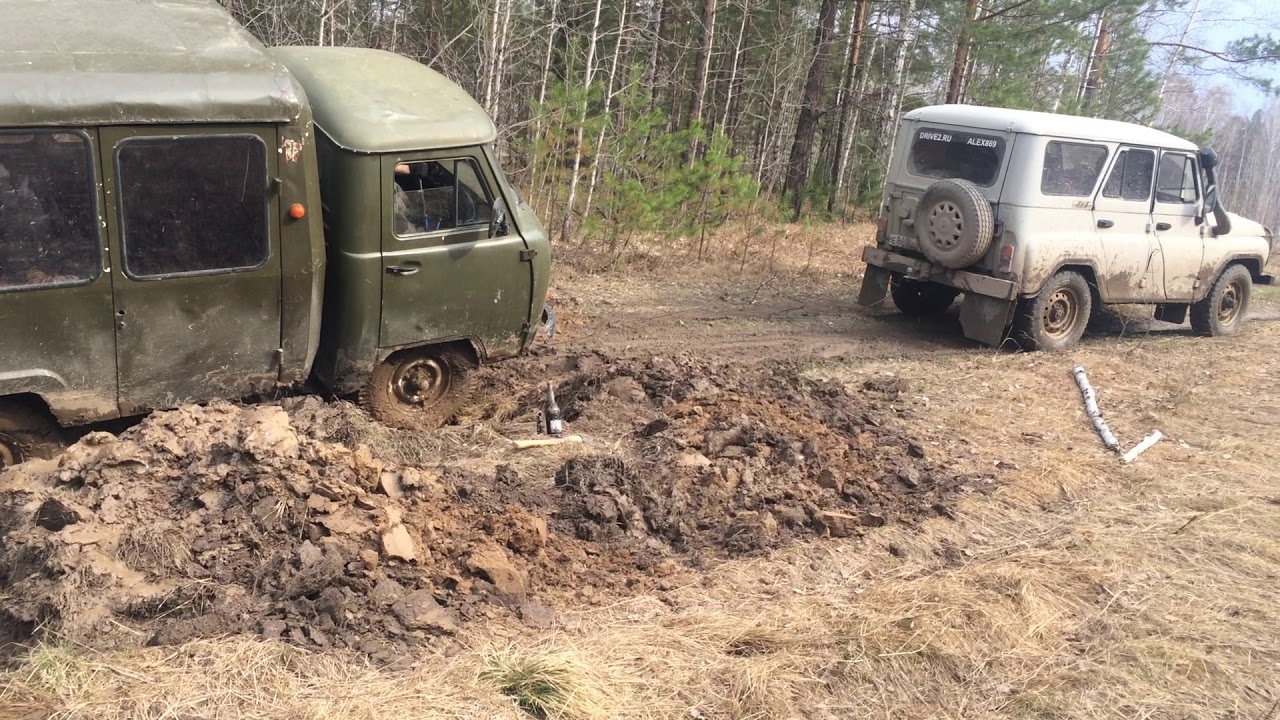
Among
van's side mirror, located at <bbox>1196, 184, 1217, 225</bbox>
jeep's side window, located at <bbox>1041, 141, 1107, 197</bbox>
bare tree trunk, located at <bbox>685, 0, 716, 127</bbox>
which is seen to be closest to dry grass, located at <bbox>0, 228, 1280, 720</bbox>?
jeep's side window, located at <bbox>1041, 141, 1107, 197</bbox>

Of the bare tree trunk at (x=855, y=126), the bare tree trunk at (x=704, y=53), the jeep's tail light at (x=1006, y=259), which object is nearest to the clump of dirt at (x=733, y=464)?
→ the jeep's tail light at (x=1006, y=259)

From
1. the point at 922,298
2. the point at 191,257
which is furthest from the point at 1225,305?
the point at 191,257

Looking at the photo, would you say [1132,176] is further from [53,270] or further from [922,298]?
[53,270]

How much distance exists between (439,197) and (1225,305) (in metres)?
9.70

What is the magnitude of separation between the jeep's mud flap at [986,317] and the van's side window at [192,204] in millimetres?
6758

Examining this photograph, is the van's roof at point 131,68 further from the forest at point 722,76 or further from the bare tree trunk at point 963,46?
the bare tree trunk at point 963,46

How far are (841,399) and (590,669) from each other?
13.7ft

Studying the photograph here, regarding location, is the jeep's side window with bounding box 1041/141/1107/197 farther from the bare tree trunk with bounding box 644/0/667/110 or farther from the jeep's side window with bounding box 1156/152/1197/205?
the bare tree trunk with bounding box 644/0/667/110

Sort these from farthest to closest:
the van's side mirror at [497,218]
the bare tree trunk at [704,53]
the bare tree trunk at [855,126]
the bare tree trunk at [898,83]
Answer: the bare tree trunk at [855,126], the bare tree trunk at [898,83], the bare tree trunk at [704,53], the van's side mirror at [497,218]

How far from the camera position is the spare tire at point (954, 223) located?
8875 mm

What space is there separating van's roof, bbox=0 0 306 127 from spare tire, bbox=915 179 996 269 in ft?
19.9

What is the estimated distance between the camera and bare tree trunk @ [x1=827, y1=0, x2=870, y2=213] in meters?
19.5

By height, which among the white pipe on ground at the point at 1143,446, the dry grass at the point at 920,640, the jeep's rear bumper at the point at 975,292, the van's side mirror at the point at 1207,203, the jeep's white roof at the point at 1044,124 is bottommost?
the dry grass at the point at 920,640

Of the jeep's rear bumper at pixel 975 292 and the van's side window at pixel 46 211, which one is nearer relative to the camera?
the van's side window at pixel 46 211
